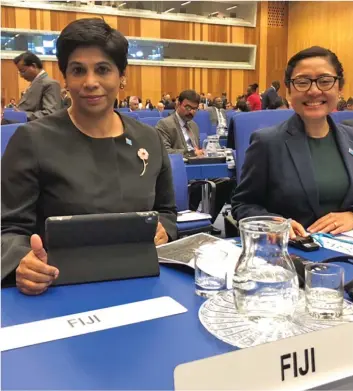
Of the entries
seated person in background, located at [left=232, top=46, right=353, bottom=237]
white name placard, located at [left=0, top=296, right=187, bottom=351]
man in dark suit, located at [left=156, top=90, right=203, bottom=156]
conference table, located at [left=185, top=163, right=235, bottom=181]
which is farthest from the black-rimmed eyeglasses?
man in dark suit, located at [left=156, top=90, right=203, bottom=156]

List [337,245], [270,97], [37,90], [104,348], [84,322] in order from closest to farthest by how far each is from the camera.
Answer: [104,348] → [84,322] → [337,245] → [37,90] → [270,97]

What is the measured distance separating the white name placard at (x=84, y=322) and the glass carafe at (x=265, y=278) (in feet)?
0.52

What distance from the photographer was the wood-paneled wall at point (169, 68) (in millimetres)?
13164

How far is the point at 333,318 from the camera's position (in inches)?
39.0

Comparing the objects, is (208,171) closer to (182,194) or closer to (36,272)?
(182,194)

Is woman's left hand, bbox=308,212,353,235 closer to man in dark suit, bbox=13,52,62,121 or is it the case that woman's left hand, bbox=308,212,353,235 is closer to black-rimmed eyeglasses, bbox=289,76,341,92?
black-rimmed eyeglasses, bbox=289,76,341,92

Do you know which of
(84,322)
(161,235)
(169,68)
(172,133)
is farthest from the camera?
(169,68)

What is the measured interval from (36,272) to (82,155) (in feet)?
1.59

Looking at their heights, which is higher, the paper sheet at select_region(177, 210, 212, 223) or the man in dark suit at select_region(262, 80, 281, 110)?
the man in dark suit at select_region(262, 80, 281, 110)

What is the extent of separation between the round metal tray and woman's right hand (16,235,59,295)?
13.8 inches

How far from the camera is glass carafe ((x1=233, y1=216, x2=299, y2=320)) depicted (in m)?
0.93

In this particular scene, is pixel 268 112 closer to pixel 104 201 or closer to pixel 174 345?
pixel 104 201

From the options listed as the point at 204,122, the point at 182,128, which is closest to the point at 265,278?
the point at 182,128

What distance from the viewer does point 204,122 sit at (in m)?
7.35
